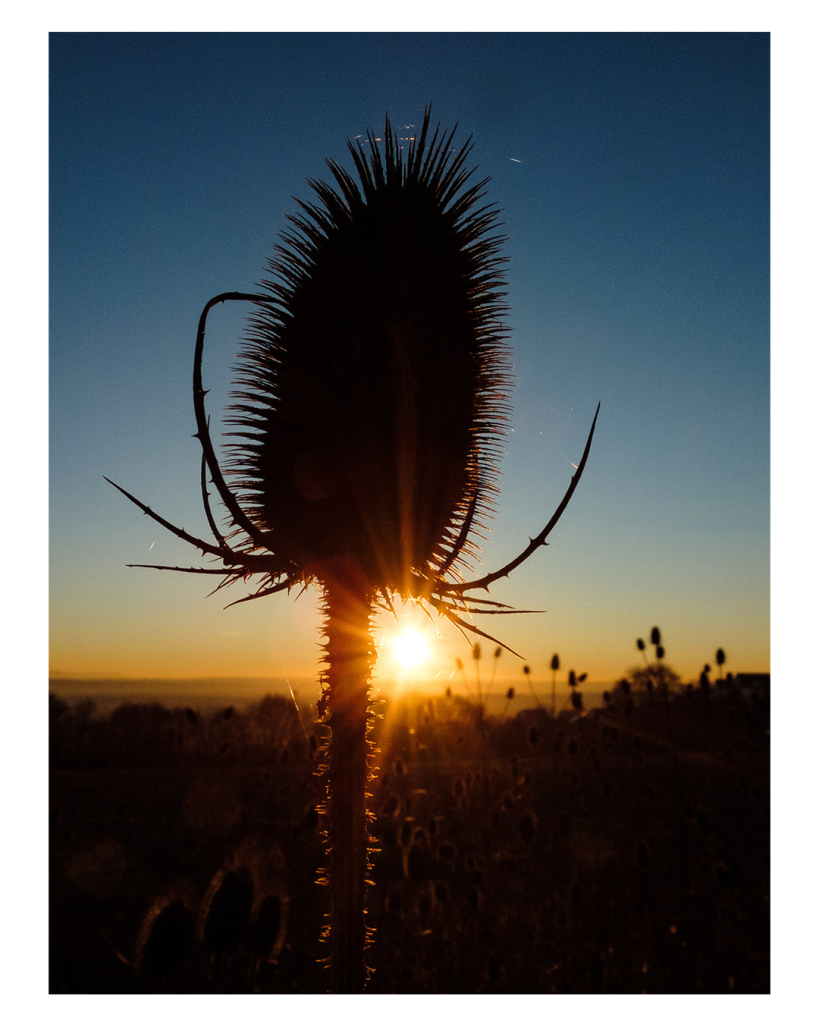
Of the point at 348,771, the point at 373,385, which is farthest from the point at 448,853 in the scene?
the point at 373,385

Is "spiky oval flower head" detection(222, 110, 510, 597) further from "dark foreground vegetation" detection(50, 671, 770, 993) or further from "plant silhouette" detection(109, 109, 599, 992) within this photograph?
"dark foreground vegetation" detection(50, 671, 770, 993)

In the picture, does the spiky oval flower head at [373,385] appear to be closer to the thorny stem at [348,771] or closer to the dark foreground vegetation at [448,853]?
the thorny stem at [348,771]

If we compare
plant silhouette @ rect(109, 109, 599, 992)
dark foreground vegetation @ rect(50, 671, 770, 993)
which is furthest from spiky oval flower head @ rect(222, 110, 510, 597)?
dark foreground vegetation @ rect(50, 671, 770, 993)

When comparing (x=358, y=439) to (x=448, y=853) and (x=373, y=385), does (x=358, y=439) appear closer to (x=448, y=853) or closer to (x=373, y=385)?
(x=373, y=385)

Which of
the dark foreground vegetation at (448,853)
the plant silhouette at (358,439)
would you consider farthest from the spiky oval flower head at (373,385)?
the dark foreground vegetation at (448,853)

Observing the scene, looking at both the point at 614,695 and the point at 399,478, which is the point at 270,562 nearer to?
the point at 399,478

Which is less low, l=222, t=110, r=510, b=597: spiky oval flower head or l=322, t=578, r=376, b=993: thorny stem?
l=222, t=110, r=510, b=597: spiky oval flower head
